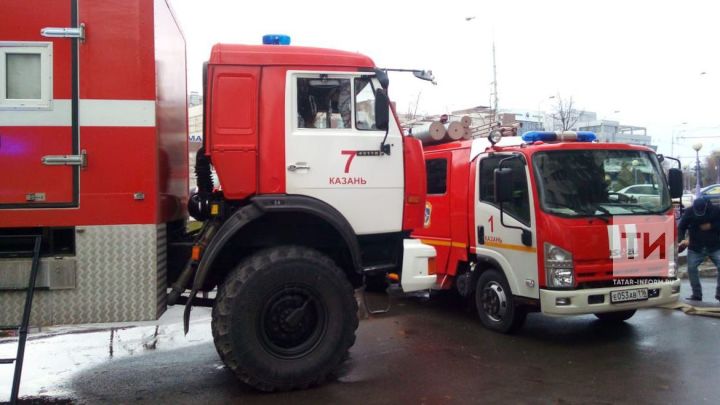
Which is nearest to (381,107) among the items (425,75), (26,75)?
(425,75)

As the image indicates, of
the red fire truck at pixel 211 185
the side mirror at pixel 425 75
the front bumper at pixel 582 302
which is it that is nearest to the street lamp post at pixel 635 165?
the front bumper at pixel 582 302

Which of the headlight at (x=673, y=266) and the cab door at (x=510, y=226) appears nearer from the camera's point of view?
the cab door at (x=510, y=226)

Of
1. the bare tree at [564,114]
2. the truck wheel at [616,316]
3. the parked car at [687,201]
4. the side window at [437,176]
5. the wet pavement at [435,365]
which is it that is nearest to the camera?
the wet pavement at [435,365]

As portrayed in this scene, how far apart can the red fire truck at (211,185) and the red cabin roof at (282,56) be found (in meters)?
0.02

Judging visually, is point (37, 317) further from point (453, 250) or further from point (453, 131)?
point (453, 131)

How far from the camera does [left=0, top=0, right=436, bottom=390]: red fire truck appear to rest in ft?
14.4

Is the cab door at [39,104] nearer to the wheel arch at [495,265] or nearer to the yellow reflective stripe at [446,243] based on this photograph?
the wheel arch at [495,265]

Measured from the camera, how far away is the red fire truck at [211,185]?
14.4 feet

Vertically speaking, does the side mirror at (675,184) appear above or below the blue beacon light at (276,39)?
below

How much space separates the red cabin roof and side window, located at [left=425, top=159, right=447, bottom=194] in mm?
3142

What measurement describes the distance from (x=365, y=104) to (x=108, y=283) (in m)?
2.82

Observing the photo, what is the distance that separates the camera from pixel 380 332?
704 centimetres

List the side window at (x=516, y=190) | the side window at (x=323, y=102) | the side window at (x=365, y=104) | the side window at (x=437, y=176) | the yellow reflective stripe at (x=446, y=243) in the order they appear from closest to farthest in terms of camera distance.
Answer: the side window at (x=323, y=102)
the side window at (x=365, y=104)
the side window at (x=516, y=190)
the yellow reflective stripe at (x=446, y=243)
the side window at (x=437, y=176)

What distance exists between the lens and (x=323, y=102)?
5.11 m
